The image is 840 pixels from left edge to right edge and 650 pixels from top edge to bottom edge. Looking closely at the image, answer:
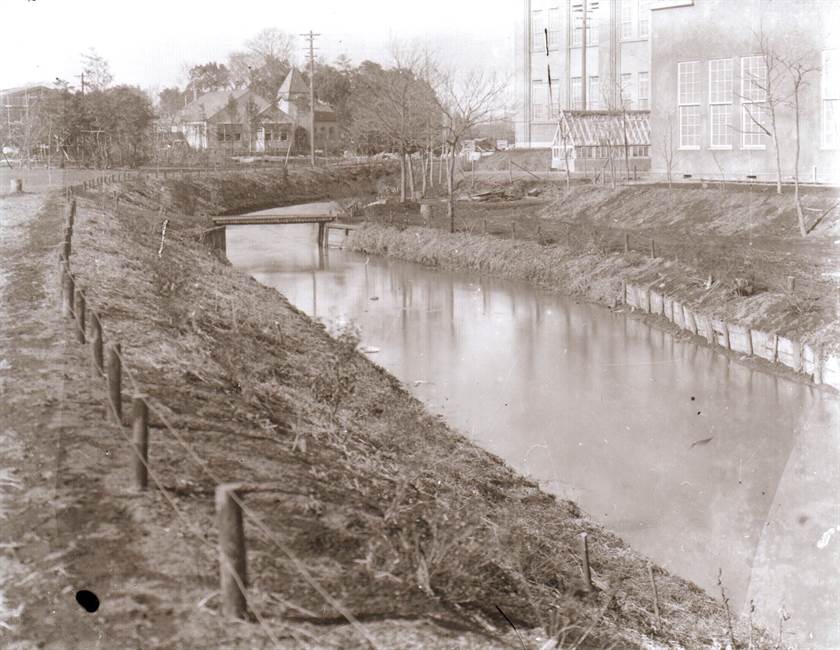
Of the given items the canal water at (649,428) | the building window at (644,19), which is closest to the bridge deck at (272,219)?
the canal water at (649,428)

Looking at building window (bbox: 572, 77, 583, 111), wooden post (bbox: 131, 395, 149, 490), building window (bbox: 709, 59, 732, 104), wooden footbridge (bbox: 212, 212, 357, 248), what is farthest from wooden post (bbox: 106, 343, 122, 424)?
building window (bbox: 572, 77, 583, 111)

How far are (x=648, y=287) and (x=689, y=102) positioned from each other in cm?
1953

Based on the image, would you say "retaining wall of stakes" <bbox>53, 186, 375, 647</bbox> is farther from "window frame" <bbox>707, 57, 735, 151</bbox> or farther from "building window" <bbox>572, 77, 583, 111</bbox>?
"building window" <bbox>572, 77, 583, 111</bbox>

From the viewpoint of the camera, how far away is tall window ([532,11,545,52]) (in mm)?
69688

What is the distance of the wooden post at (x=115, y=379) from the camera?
8.44 meters

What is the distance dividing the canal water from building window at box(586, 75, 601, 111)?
143 feet

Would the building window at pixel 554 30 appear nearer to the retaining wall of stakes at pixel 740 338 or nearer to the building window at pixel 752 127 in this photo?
the building window at pixel 752 127

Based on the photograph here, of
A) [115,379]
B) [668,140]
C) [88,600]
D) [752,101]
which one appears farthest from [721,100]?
[88,600]

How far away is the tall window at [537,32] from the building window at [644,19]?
271 inches

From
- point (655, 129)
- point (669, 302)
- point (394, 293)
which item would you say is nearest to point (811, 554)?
point (669, 302)

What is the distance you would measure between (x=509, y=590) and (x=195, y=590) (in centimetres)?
298

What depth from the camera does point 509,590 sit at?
828 centimetres

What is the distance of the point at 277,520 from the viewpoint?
7695 mm

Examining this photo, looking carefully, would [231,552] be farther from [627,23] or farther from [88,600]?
[627,23]
